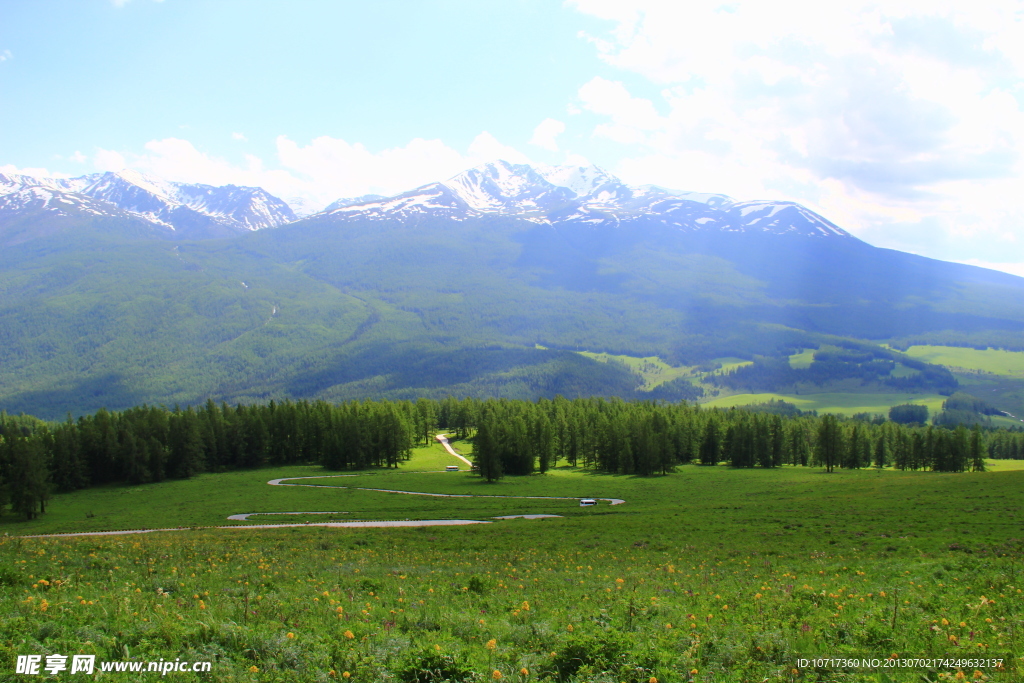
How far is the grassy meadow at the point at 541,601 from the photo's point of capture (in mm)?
8719

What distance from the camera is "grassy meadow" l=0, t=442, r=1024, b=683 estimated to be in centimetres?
872

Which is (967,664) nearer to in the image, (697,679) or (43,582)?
(697,679)

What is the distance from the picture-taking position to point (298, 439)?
4464 inches

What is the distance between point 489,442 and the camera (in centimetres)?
8506

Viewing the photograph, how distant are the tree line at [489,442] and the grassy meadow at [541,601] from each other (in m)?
59.0

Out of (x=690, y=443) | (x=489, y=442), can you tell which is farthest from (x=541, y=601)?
(x=690, y=443)

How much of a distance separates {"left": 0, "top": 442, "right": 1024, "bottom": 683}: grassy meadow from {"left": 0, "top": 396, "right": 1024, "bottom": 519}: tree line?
59.0 meters

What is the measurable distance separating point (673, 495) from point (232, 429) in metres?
86.3

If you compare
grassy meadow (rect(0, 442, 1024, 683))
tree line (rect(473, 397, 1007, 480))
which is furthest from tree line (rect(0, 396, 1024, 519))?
grassy meadow (rect(0, 442, 1024, 683))

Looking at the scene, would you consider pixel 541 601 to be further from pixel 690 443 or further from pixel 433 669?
pixel 690 443

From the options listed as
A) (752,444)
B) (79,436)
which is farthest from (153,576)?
(752,444)

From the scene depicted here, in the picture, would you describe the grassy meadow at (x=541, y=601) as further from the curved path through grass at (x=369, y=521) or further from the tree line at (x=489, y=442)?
the tree line at (x=489, y=442)

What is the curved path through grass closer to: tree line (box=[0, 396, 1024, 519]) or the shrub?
tree line (box=[0, 396, 1024, 519])

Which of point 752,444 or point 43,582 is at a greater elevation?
point 43,582
